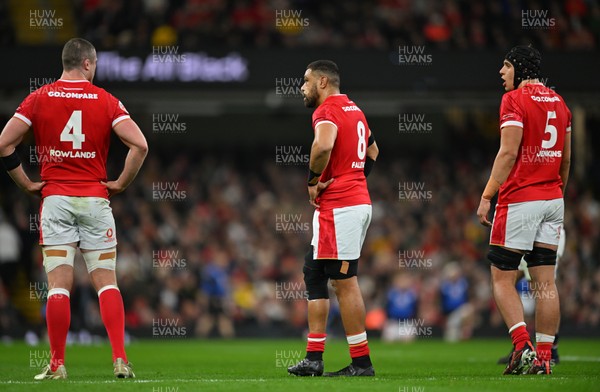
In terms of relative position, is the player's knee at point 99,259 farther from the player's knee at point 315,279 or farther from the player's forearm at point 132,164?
the player's knee at point 315,279

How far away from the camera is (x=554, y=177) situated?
27.5 feet

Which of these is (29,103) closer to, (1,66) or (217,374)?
(217,374)

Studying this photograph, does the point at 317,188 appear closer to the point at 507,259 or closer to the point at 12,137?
the point at 507,259

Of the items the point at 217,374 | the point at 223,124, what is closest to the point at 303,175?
the point at 223,124

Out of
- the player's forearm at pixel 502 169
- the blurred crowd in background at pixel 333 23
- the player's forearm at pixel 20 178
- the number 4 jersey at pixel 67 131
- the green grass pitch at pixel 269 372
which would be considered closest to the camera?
the green grass pitch at pixel 269 372

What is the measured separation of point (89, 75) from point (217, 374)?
2757 mm

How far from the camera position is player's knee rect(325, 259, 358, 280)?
8047 mm

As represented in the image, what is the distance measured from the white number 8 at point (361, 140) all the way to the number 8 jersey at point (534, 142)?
1130 mm

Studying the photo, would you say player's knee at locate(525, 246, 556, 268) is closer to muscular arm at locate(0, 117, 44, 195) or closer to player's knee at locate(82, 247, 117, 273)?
player's knee at locate(82, 247, 117, 273)

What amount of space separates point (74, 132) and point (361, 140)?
7.60 ft

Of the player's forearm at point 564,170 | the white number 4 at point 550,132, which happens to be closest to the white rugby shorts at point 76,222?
the white number 4 at point 550,132

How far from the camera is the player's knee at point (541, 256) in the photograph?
838 centimetres

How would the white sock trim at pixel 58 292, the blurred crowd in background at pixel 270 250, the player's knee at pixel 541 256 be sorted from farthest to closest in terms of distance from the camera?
1. the blurred crowd in background at pixel 270 250
2. the player's knee at pixel 541 256
3. the white sock trim at pixel 58 292

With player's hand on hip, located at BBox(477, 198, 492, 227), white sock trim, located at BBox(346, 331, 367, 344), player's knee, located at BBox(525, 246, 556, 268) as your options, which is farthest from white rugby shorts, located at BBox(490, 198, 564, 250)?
white sock trim, located at BBox(346, 331, 367, 344)
